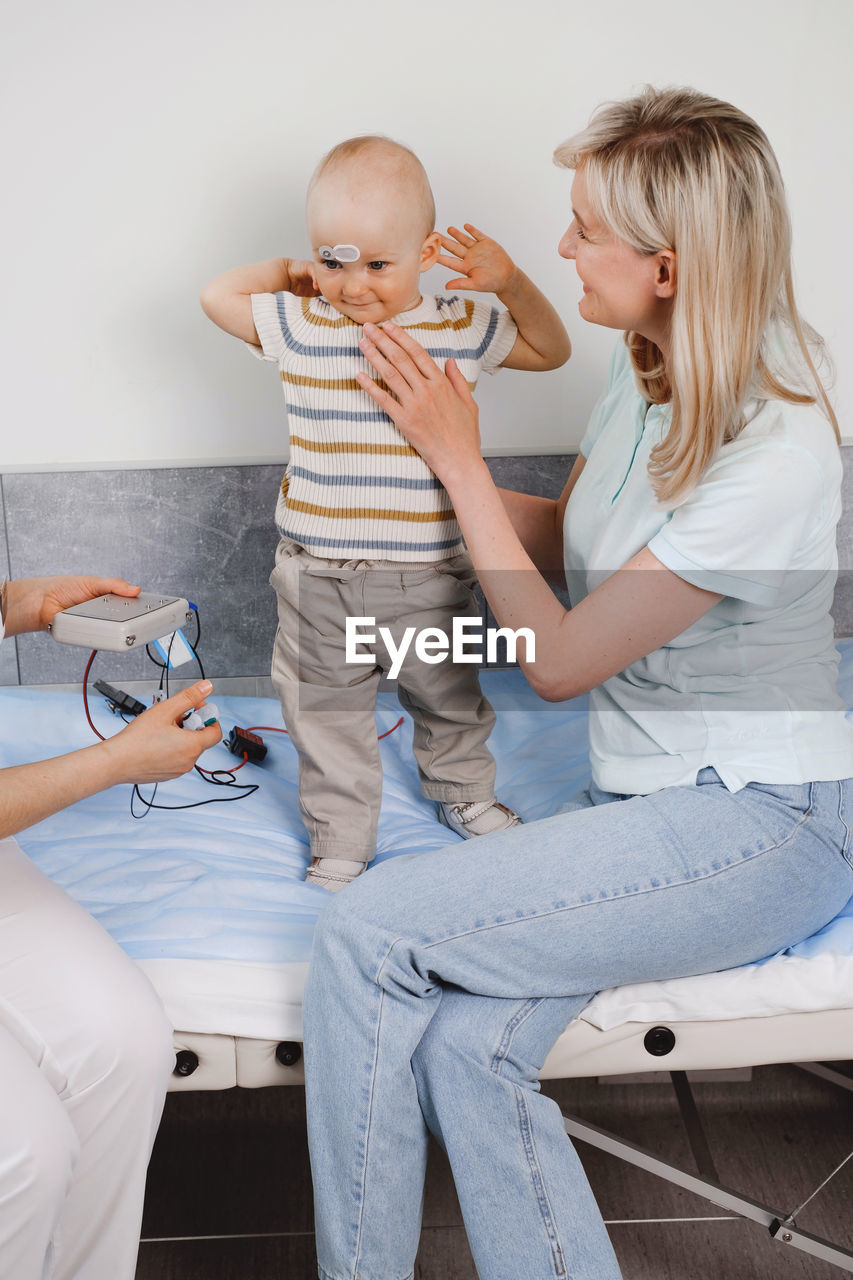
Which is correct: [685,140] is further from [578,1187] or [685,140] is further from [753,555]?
[578,1187]

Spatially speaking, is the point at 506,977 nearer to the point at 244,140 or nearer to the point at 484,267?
the point at 484,267

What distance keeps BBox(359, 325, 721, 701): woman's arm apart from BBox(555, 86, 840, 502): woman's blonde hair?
0.12 metres

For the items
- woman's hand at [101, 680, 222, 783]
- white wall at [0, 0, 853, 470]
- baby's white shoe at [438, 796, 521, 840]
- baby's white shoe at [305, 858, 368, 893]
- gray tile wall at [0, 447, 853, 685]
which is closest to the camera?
woman's hand at [101, 680, 222, 783]

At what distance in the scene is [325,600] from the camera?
157cm

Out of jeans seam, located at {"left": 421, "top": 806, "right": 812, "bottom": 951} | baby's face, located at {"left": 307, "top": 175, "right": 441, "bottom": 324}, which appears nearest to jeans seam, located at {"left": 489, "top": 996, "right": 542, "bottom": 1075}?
jeans seam, located at {"left": 421, "top": 806, "right": 812, "bottom": 951}

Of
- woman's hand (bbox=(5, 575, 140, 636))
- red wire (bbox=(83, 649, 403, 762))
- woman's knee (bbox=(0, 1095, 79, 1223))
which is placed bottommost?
red wire (bbox=(83, 649, 403, 762))

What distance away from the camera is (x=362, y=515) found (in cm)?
154

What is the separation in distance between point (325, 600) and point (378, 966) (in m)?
0.61

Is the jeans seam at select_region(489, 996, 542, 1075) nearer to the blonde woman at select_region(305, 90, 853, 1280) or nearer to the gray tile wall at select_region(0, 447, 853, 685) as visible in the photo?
the blonde woman at select_region(305, 90, 853, 1280)

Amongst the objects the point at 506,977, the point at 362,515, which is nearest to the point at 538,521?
the point at 362,515

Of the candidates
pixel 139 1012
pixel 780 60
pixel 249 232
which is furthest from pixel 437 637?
pixel 780 60

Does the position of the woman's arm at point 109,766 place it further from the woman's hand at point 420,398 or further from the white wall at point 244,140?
the white wall at point 244,140

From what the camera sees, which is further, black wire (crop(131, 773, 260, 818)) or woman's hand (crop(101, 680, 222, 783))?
black wire (crop(131, 773, 260, 818))

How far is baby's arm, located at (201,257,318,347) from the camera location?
1.52 metres
